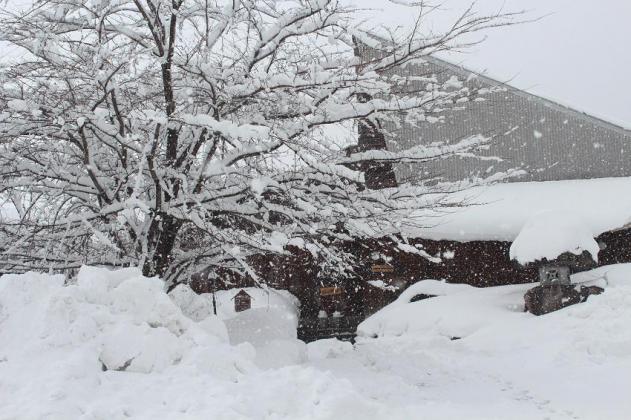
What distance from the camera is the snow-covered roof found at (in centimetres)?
1384

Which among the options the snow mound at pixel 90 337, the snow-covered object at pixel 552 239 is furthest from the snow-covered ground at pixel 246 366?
the snow-covered object at pixel 552 239

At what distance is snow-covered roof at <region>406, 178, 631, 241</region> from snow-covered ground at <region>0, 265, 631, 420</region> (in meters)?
5.40

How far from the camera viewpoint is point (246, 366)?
13.8 feet

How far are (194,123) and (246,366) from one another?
228 cm

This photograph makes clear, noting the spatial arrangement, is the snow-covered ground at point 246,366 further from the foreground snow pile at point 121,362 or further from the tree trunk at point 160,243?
the tree trunk at point 160,243

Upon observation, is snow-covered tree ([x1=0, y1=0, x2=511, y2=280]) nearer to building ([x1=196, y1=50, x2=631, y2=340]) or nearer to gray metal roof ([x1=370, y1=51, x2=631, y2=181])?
building ([x1=196, y1=50, x2=631, y2=340])

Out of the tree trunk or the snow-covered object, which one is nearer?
the tree trunk

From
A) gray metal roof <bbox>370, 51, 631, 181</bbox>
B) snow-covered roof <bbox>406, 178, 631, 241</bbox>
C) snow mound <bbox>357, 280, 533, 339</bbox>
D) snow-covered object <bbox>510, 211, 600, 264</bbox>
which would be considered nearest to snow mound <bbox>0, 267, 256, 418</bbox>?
snow mound <bbox>357, 280, 533, 339</bbox>

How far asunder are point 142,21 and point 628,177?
52.2ft

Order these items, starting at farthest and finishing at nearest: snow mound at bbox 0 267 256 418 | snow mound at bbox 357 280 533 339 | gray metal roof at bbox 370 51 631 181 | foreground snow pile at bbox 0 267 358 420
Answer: gray metal roof at bbox 370 51 631 181
snow mound at bbox 357 280 533 339
snow mound at bbox 0 267 256 418
foreground snow pile at bbox 0 267 358 420

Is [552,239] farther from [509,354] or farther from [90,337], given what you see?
[90,337]

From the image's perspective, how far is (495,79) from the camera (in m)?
17.3

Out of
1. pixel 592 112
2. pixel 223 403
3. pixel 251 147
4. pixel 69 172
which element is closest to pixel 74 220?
pixel 69 172

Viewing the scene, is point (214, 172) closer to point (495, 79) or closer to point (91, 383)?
point (91, 383)
